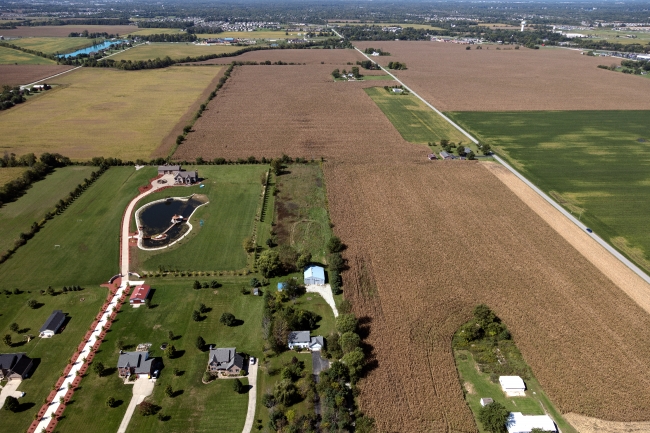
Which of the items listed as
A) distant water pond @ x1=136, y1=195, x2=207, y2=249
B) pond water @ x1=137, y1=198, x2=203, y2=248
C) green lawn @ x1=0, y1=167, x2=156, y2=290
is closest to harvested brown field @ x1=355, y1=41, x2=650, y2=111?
distant water pond @ x1=136, y1=195, x2=207, y2=249

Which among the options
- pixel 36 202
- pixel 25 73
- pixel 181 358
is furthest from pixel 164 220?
pixel 25 73

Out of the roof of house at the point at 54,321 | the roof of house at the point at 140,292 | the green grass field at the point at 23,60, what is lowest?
the roof of house at the point at 54,321

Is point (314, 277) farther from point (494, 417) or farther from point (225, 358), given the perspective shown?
point (494, 417)

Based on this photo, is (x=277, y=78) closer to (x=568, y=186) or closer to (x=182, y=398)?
(x=568, y=186)

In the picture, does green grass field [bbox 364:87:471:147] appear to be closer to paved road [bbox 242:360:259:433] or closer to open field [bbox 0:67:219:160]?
open field [bbox 0:67:219:160]

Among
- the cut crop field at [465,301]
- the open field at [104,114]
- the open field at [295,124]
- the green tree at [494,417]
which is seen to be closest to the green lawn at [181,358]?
the cut crop field at [465,301]

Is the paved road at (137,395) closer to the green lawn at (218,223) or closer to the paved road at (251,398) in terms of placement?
the paved road at (251,398)

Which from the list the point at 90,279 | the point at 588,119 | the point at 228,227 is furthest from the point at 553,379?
the point at 588,119
